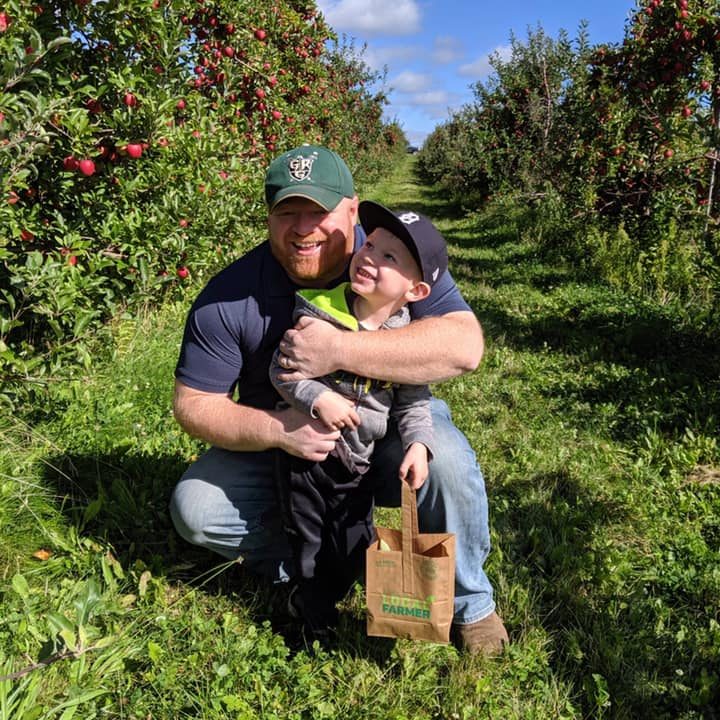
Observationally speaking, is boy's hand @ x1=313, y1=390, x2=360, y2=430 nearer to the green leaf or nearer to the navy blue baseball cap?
the navy blue baseball cap

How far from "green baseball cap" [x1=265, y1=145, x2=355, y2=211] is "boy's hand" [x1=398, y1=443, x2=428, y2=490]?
2.83 feet

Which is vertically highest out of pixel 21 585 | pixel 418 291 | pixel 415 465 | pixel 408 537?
pixel 418 291

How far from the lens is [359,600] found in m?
2.59

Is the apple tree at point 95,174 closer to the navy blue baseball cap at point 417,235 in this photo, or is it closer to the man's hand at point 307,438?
the navy blue baseball cap at point 417,235

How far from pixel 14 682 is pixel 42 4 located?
3186 millimetres

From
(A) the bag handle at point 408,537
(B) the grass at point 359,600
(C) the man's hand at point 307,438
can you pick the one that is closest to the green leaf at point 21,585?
(B) the grass at point 359,600

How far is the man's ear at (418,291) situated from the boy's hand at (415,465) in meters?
0.47

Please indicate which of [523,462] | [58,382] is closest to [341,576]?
[523,462]

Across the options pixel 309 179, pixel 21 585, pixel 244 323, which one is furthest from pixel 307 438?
pixel 21 585

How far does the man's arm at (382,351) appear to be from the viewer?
203 cm

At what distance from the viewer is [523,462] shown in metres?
3.64

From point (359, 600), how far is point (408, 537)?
796 mm

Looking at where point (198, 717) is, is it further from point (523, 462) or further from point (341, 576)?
point (523, 462)

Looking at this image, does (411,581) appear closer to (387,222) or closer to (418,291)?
(418,291)
